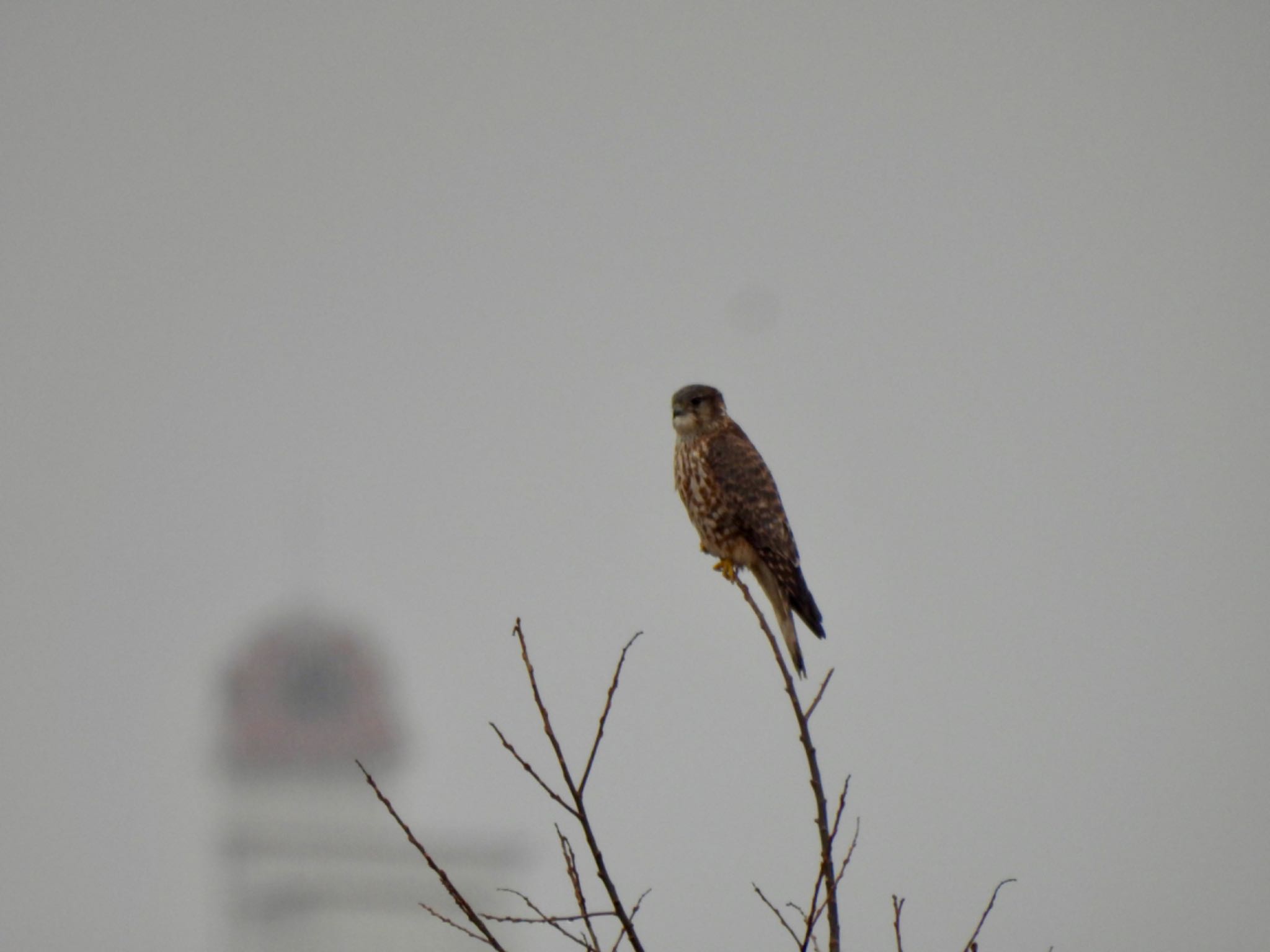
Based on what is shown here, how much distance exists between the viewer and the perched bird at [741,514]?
5.34 meters

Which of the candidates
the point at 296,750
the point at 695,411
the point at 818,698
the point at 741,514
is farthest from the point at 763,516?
the point at 296,750

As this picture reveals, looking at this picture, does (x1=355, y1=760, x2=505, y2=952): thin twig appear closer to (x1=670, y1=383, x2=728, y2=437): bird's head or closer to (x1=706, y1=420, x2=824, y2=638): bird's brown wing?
(x1=706, y1=420, x2=824, y2=638): bird's brown wing

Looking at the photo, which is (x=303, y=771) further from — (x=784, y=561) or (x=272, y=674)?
(x=784, y=561)

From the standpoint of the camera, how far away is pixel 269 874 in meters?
44.6

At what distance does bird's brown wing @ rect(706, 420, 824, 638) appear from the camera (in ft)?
17.5

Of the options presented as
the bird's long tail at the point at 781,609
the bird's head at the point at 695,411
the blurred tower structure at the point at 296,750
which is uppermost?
the blurred tower structure at the point at 296,750

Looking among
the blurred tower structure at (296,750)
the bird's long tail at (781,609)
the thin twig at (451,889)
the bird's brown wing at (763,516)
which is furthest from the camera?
the blurred tower structure at (296,750)

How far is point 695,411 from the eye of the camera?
591 centimetres

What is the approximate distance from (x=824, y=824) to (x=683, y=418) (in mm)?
3501

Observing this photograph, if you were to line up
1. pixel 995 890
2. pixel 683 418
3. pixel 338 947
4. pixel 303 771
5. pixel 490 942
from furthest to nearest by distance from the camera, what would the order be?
pixel 303 771 → pixel 338 947 → pixel 683 418 → pixel 995 890 → pixel 490 942

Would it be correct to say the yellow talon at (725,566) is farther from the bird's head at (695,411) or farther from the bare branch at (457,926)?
the bare branch at (457,926)

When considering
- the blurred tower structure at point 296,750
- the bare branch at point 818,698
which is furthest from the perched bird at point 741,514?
the blurred tower structure at point 296,750

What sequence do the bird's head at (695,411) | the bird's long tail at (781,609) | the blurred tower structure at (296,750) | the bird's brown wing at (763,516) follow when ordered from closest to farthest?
the bird's long tail at (781,609) → the bird's brown wing at (763,516) → the bird's head at (695,411) → the blurred tower structure at (296,750)

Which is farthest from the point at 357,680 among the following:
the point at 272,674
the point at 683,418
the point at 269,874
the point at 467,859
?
the point at 683,418
